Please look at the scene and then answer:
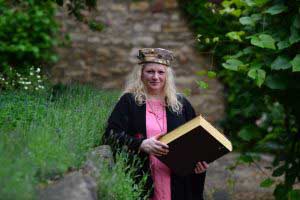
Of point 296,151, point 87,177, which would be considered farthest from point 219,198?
point 87,177

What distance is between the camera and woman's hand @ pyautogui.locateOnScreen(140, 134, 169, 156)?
3145 mm

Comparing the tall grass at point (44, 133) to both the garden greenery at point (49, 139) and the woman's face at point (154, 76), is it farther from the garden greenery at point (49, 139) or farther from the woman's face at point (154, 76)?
the woman's face at point (154, 76)

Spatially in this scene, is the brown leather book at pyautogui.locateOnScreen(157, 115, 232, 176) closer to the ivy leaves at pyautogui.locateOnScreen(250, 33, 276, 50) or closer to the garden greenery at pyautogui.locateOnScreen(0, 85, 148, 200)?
the garden greenery at pyautogui.locateOnScreen(0, 85, 148, 200)

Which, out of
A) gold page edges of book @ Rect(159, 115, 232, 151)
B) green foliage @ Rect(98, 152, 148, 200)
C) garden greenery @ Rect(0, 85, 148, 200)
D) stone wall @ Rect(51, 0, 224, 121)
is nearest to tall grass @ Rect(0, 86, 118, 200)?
garden greenery @ Rect(0, 85, 148, 200)

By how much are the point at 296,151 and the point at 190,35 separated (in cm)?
359

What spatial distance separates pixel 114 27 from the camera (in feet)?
26.9

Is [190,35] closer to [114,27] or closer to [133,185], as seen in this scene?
[114,27]

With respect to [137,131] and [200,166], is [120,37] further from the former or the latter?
[200,166]

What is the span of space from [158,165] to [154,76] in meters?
0.49

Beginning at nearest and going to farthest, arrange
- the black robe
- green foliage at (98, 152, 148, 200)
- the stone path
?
green foliage at (98, 152, 148, 200)
the black robe
the stone path

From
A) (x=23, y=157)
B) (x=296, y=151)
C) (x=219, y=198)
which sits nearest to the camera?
(x=23, y=157)

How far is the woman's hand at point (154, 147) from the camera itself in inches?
124

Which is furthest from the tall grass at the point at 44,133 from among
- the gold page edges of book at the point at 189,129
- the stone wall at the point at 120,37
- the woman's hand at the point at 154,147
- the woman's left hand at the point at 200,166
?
the stone wall at the point at 120,37

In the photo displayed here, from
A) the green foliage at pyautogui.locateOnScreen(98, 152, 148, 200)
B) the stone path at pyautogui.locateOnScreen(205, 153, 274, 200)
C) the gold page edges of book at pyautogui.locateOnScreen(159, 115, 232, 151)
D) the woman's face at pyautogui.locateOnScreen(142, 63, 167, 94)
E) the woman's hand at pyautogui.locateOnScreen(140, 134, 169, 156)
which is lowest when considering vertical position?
the stone path at pyautogui.locateOnScreen(205, 153, 274, 200)
